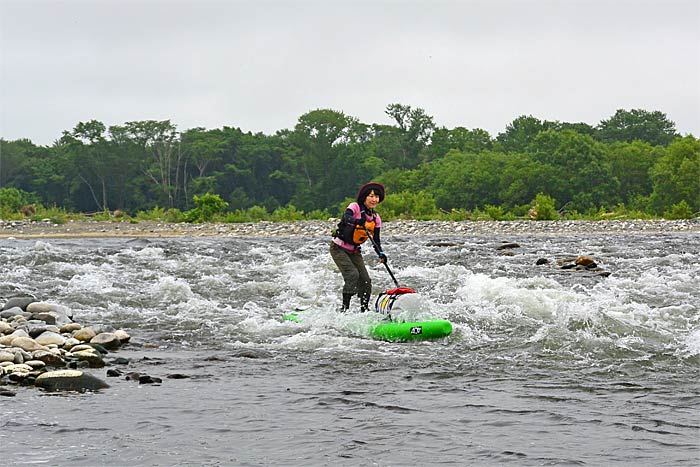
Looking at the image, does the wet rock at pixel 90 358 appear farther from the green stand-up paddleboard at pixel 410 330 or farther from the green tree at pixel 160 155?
the green tree at pixel 160 155

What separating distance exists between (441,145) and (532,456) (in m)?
66.3

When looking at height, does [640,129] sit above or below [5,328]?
above

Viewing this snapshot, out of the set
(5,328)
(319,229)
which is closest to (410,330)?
(5,328)

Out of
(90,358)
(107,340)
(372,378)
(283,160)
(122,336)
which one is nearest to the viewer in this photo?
(372,378)

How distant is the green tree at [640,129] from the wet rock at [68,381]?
2447 inches

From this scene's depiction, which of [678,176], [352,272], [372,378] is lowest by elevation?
[372,378]

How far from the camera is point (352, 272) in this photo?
36.9 feet

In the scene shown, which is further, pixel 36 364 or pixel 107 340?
Answer: pixel 107 340

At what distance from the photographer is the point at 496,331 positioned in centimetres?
1039

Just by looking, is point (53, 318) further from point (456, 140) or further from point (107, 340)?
point (456, 140)

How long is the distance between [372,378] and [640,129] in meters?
62.3

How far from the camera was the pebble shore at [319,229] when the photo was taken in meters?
31.1

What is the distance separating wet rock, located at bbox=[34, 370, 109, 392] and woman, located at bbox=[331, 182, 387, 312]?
4.36 meters

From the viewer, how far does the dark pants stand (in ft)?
36.9
